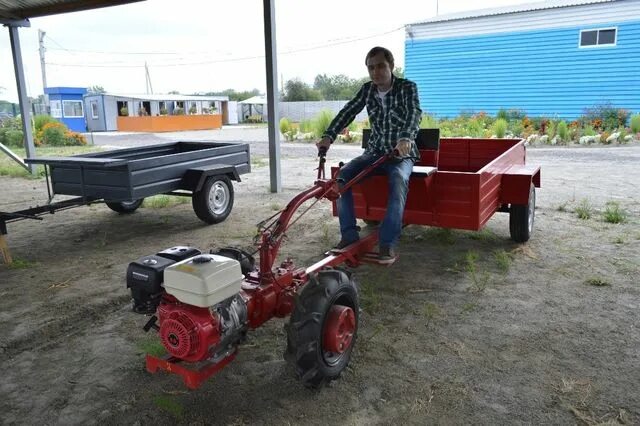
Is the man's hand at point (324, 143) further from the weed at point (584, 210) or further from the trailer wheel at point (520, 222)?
the weed at point (584, 210)

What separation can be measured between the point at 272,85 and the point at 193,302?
641 centimetres

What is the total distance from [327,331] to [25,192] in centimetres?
834

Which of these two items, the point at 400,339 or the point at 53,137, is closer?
the point at 400,339

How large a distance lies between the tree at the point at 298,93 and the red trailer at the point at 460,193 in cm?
4446

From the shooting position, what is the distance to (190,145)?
24.6ft

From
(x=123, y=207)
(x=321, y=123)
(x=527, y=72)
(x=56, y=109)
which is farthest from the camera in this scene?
(x=56, y=109)

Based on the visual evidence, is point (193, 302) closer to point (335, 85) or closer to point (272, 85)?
point (272, 85)

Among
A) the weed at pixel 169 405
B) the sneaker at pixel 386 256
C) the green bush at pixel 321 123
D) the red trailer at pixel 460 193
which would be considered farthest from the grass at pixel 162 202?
the green bush at pixel 321 123

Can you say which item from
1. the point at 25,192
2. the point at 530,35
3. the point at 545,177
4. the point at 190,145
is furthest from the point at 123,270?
the point at 530,35

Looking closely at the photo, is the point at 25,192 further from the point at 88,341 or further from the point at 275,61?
the point at 88,341

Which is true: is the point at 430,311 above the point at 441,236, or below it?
below

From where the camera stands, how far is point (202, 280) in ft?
7.36

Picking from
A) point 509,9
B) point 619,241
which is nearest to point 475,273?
point 619,241

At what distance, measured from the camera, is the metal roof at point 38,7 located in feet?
31.4
